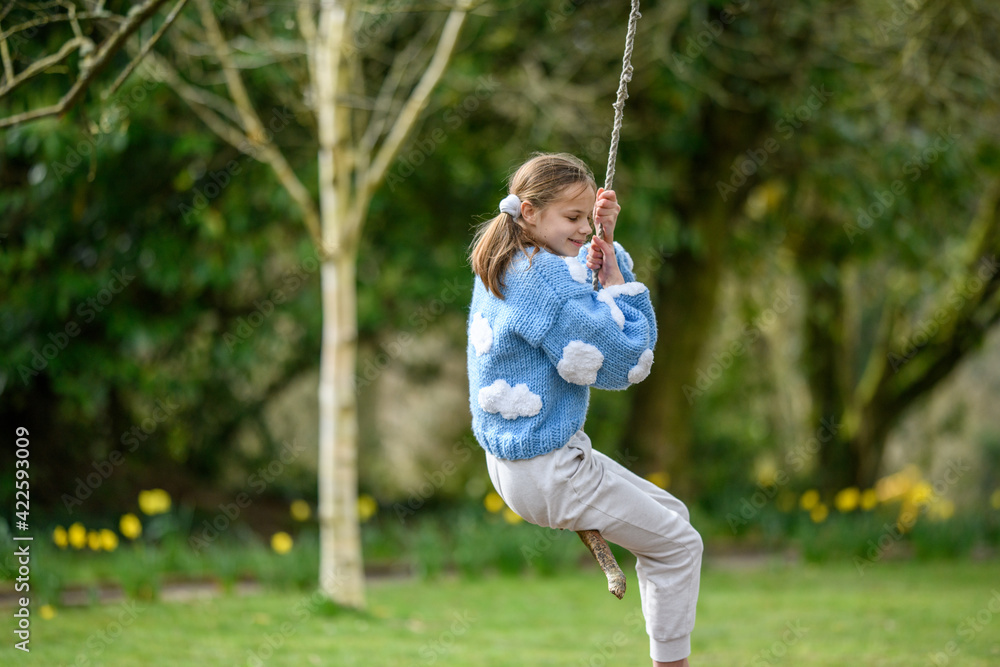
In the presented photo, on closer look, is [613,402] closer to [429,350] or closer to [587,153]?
[429,350]

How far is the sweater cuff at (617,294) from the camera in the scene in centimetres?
272

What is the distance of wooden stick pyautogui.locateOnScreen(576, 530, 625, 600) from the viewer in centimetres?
256

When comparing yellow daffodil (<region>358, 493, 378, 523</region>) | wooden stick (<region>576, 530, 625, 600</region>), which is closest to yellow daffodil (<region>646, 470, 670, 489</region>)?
yellow daffodil (<region>358, 493, 378, 523</region>)

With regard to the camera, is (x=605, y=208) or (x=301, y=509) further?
(x=301, y=509)

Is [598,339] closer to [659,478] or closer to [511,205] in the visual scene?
[511,205]

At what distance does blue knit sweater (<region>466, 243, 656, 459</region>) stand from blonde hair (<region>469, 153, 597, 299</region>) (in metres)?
0.03

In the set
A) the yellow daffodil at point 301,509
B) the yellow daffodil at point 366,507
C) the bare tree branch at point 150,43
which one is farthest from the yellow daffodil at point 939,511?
the bare tree branch at point 150,43

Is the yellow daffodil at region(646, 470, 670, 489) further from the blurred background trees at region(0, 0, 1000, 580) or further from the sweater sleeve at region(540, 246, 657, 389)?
the sweater sleeve at region(540, 246, 657, 389)

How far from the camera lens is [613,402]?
9570 mm

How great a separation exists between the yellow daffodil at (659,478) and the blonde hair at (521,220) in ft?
17.5

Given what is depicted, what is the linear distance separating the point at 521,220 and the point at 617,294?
13.4 inches

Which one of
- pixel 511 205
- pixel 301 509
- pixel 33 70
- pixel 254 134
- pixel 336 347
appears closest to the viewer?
pixel 511 205

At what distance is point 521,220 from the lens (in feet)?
9.25

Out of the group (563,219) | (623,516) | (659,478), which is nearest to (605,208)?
(563,219)
